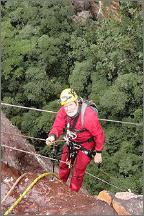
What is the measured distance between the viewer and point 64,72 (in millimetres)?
14500

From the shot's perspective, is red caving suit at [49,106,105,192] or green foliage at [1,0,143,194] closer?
red caving suit at [49,106,105,192]

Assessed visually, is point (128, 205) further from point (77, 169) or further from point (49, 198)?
point (77, 169)

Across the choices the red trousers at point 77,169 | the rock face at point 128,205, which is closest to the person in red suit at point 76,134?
the red trousers at point 77,169

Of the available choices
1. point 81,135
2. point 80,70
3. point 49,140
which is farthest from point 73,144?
point 80,70

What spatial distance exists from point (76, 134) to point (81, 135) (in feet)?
0.25

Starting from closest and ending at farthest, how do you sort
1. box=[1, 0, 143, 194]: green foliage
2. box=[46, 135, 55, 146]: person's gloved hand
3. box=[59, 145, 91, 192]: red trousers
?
box=[46, 135, 55, 146]: person's gloved hand → box=[59, 145, 91, 192]: red trousers → box=[1, 0, 143, 194]: green foliage

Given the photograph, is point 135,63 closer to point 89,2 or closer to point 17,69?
point 17,69

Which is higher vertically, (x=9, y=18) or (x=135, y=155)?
(x=9, y=18)

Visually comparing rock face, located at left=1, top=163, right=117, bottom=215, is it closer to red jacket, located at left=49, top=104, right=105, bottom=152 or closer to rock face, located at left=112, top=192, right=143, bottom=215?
rock face, located at left=112, top=192, right=143, bottom=215

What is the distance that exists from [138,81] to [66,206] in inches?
319

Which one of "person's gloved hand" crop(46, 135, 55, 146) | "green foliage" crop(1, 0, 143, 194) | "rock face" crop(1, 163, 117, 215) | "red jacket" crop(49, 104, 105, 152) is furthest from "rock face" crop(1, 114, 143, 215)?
"green foliage" crop(1, 0, 143, 194)

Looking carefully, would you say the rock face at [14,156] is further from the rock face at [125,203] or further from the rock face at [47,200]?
the rock face at [125,203]

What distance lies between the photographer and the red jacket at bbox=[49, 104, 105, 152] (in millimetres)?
4980

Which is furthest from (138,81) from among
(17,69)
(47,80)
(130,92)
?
(17,69)
